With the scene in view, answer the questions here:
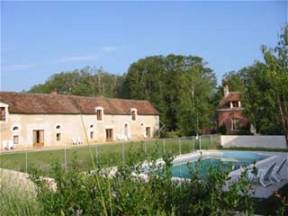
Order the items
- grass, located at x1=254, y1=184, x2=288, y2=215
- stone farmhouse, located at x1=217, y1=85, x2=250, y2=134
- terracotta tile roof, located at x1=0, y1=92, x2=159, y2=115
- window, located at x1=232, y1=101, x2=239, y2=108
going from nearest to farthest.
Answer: grass, located at x1=254, y1=184, x2=288, y2=215
terracotta tile roof, located at x1=0, y1=92, x2=159, y2=115
stone farmhouse, located at x1=217, y1=85, x2=250, y2=134
window, located at x1=232, y1=101, x2=239, y2=108

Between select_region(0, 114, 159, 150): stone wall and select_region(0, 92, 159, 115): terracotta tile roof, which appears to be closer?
select_region(0, 114, 159, 150): stone wall

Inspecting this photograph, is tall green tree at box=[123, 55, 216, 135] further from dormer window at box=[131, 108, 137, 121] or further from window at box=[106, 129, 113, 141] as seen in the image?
window at box=[106, 129, 113, 141]

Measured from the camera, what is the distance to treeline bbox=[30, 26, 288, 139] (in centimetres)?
2927

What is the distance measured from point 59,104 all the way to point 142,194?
120 ft

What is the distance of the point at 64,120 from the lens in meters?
37.9

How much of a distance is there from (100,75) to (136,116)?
68.3ft

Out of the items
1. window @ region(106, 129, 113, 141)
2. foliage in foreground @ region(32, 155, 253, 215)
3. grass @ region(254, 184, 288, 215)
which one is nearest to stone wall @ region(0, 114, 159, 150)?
window @ region(106, 129, 113, 141)

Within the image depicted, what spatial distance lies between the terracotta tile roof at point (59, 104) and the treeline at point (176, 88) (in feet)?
5.98

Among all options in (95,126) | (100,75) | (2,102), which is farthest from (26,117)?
(100,75)

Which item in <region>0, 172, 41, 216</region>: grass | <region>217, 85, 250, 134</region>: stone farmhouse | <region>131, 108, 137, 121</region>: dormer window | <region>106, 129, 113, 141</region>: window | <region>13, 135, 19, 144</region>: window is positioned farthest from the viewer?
<region>131, 108, 137, 121</region>: dormer window

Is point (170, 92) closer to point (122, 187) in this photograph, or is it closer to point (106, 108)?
point (106, 108)

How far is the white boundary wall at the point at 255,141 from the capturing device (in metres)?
26.2

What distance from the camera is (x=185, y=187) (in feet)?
11.8

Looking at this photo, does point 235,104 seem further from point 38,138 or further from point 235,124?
point 38,138
